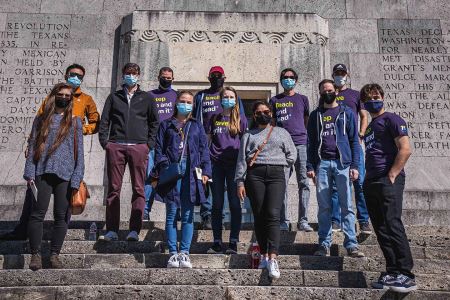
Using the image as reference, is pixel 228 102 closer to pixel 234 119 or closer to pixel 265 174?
pixel 234 119

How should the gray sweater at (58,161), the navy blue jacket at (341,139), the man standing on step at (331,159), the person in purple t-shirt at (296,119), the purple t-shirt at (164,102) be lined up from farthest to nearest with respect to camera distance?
the purple t-shirt at (164,102) → the person in purple t-shirt at (296,119) → the navy blue jacket at (341,139) → the man standing on step at (331,159) → the gray sweater at (58,161)

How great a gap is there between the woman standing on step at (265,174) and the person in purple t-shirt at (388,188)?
942 mm

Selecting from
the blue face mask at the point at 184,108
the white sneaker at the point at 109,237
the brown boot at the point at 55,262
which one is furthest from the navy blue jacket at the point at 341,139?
the brown boot at the point at 55,262

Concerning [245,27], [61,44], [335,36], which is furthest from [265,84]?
[61,44]

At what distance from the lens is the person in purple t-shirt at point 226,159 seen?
6551 millimetres

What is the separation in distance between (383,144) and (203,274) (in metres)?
2.33

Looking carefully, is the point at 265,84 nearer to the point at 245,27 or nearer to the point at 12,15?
the point at 245,27

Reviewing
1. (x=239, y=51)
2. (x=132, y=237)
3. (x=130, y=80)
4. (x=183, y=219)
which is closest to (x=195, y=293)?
(x=183, y=219)

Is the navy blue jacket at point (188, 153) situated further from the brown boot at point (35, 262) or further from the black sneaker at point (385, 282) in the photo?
the black sneaker at point (385, 282)

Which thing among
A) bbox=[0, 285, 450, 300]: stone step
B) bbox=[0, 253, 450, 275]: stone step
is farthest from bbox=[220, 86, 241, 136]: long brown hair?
bbox=[0, 285, 450, 300]: stone step

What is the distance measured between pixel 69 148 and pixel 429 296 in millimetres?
4072

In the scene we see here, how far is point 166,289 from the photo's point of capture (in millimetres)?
5203

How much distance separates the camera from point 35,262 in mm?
5633

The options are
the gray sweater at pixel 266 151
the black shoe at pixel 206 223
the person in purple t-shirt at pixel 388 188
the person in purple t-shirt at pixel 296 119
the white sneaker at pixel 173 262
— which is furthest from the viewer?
the person in purple t-shirt at pixel 296 119
